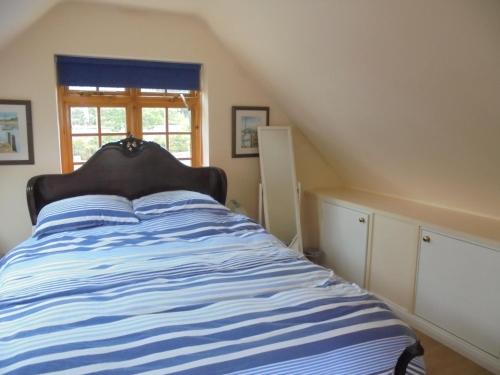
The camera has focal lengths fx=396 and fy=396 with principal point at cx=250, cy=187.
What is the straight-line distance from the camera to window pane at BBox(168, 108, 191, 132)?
3453 millimetres

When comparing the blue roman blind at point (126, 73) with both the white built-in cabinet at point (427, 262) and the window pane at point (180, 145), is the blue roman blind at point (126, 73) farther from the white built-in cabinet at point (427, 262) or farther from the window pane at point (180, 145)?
the white built-in cabinet at point (427, 262)

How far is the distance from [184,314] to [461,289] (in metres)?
1.79

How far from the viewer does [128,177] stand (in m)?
3.10

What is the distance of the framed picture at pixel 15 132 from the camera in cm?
278

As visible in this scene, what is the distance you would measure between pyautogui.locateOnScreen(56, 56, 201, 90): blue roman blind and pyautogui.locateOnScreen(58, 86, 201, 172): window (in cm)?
11

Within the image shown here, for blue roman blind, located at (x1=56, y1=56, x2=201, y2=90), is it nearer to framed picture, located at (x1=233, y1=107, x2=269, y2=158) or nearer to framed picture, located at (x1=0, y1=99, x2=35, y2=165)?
framed picture, located at (x1=0, y1=99, x2=35, y2=165)

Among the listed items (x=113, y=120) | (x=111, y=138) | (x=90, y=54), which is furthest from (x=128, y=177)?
(x=90, y=54)

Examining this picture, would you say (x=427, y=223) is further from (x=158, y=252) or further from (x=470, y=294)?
(x=158, y=252)

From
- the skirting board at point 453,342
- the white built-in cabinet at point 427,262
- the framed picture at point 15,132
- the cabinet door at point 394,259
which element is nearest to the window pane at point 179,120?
the framed picture at point 15,132

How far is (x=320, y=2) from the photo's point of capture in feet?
6.77

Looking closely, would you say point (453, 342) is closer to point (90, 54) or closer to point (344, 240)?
point (344, 240)

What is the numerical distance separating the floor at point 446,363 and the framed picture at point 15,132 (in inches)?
118

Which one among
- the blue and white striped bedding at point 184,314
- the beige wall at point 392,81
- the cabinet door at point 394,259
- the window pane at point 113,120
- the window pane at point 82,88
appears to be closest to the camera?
the blue and white striped bedding at point 184,314

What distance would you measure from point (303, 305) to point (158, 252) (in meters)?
0.92
